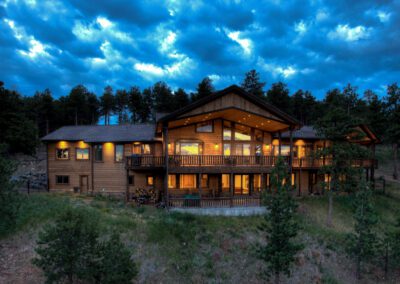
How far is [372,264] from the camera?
1214 centimetres

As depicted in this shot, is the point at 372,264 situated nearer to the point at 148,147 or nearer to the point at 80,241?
the point at 80,241

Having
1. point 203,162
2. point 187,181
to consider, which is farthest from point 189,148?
point 187,181

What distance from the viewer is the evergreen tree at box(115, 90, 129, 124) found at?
5359cm

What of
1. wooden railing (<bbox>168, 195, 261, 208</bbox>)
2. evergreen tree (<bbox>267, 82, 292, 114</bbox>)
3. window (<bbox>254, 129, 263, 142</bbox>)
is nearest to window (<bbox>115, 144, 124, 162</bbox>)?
wooden railing (<bbox>168, 195, 261, 208</bbox>)

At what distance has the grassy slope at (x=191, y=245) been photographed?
384 inches

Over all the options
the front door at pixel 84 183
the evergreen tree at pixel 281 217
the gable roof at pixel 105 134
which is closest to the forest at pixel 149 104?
the gable roof at pixel 105 134

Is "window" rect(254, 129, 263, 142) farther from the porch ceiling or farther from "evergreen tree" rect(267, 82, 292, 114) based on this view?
"evergreen tree" rect(267, 82, 292, 114)

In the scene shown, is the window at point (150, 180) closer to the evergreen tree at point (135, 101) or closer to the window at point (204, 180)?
the window at point (204, 180)

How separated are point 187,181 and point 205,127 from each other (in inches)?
203

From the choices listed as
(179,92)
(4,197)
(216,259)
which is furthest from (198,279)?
(179,92)

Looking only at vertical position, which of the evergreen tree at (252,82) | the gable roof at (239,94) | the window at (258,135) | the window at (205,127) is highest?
the evergreen tree at (252,82)

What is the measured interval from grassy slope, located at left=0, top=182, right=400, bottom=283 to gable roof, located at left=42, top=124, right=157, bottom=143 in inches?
258

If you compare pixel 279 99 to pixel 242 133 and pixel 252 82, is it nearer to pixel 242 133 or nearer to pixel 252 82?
pixel 252 82

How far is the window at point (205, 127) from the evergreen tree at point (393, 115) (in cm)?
2423
